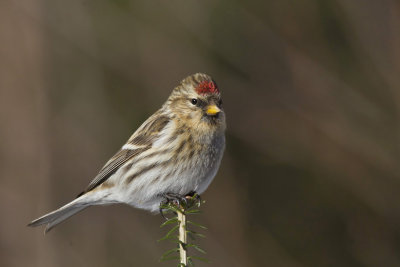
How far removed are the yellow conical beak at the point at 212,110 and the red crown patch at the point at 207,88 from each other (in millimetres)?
105

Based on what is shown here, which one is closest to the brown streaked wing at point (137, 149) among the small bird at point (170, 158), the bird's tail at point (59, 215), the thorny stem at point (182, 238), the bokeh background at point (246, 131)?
the small bird at point (170, 158)

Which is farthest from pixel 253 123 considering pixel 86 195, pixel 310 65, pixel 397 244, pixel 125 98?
pixel 86 195

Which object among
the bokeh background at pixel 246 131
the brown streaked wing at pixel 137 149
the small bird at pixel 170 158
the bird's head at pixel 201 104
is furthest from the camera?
the bokeh background at pixel 246 131

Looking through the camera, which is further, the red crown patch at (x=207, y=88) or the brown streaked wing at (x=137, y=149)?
the brown streaked wing at (x=137, y=149)

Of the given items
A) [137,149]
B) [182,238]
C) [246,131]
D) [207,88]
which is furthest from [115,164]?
[246,131]

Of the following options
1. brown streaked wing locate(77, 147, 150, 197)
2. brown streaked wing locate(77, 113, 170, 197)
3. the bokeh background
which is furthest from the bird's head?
the bokeh background

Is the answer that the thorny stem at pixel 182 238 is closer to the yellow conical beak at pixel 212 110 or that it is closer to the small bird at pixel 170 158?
the small bird at pixel 170 158

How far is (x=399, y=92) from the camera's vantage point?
603 cm

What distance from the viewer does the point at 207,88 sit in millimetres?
4199

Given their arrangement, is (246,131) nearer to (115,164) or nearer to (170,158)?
(115,164)

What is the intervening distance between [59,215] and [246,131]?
105 inches

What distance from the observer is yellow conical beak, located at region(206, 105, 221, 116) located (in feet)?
13.5

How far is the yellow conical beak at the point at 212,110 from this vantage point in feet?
13.5

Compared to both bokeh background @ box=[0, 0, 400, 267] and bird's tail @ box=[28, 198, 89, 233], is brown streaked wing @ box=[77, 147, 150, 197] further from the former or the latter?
bokeh background @ box=[0, 0, 400, 267]
